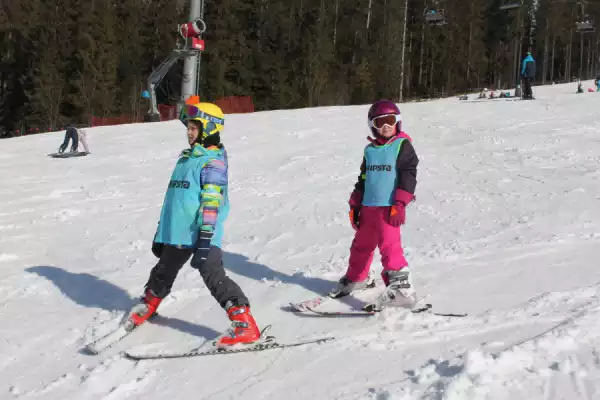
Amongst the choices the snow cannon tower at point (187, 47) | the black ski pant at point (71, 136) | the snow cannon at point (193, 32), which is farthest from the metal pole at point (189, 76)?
the black ski pant at point (71, 136)

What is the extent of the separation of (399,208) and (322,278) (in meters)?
1.33

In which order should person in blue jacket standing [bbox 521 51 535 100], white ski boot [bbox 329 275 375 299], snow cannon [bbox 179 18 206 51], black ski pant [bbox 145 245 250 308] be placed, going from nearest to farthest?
black ski pant [bbox 145 245 250 308] < white ski boot [bbox 329 275 375 299] < person in blue jacket standing [bbox 521 51 535 100] < snow cannon [bbox 179 18 206 51]

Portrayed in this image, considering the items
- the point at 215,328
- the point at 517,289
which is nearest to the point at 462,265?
the point at 517,289

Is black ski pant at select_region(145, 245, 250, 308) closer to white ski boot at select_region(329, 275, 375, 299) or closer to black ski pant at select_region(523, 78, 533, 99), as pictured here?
white ski boot at select_region(329, 275, 375, 299)

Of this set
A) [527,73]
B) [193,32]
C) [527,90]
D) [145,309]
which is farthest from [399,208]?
[193,32]

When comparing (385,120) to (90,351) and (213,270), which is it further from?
(90,351)

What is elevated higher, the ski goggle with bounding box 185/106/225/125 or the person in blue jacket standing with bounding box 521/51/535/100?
the person in blue jacket standing with bounding box 521/51/535/100

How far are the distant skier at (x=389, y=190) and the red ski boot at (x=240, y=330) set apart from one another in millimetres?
990

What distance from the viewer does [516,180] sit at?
27.3 ft

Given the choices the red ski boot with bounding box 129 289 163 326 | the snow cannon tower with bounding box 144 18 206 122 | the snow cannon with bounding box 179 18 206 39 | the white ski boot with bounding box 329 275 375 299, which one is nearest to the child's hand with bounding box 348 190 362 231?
the white ski boot with bounding box 329 275 375 299

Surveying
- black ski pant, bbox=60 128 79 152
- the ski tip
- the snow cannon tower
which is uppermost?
the snow cannon tower

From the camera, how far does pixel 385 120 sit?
396 cm

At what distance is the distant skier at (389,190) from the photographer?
3.87 metres

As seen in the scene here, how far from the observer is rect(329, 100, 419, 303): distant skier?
12.7 feet
